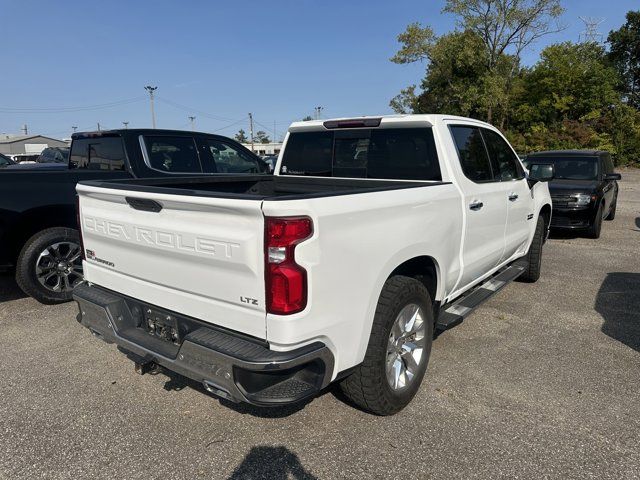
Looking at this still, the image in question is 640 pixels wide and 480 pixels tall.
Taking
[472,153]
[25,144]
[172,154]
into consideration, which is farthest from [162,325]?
[25,144]

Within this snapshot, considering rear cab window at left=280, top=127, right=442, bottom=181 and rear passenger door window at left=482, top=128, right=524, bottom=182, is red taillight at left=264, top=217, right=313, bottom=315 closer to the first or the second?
rear cab window at left=280, top=127, right=442, bottom=181

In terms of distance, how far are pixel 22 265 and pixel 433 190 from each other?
13.7ft

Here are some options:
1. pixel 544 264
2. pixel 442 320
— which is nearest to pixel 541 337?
pixel 442 320

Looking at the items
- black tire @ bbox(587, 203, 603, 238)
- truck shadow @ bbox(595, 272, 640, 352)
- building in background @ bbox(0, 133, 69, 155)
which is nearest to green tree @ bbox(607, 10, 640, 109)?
black tire @ bbox(587, 203, 603, 238)

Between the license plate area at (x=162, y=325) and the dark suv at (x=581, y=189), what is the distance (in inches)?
317

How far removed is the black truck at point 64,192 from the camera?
4.64 meters

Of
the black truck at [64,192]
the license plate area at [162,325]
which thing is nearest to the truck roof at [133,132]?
the black truck at [64,192]

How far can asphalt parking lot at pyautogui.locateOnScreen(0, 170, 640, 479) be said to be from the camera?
2516mm

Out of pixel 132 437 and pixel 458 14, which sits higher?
pixel 458 14

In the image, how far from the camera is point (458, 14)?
30.3 meters

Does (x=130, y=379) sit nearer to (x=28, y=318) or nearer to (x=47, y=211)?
(x=28, y=318)

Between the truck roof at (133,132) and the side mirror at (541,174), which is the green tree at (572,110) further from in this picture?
the truck roof at (133,132)

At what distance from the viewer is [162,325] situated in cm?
264

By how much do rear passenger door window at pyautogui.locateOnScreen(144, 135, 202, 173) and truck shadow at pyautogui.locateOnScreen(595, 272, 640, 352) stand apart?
5.11 m
